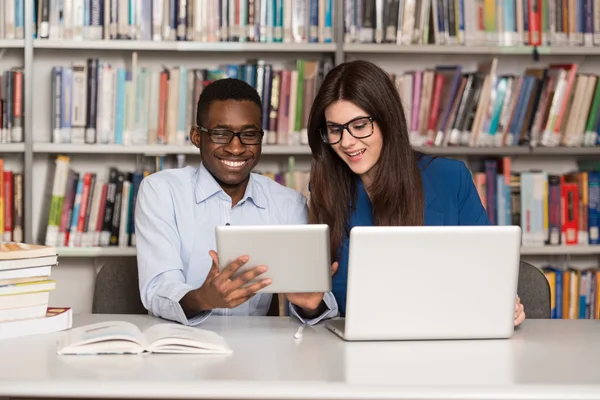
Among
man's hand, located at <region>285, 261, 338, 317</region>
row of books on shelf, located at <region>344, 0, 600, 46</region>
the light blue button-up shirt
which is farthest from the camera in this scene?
row of books on shelf, located at <region>344, 0, 600, 46</region>

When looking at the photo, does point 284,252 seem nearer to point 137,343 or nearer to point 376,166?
point 137,343

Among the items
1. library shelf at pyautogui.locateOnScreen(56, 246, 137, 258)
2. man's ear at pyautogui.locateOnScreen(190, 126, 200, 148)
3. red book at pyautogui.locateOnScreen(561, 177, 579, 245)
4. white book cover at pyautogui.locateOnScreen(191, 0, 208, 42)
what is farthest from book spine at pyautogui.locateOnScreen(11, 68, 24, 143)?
red book at pyautogui.locateOnScreen(561, 177, 579, 245)

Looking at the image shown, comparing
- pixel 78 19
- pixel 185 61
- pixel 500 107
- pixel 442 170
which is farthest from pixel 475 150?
pixel 78 19

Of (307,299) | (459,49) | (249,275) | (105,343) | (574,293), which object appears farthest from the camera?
(574,293)

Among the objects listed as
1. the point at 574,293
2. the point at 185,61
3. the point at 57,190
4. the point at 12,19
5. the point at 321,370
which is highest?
the point at 12,19

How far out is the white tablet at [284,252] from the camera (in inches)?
57.5

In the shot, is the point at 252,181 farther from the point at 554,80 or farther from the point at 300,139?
the point at 554,80

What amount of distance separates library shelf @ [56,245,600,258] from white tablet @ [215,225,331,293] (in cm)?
153

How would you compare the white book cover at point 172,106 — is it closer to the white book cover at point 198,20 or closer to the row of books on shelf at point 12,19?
the white book cover at point 198,20

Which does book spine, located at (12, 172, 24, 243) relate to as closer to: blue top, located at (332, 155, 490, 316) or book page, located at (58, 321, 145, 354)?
blue top, located at (332, 155, 490, 316)

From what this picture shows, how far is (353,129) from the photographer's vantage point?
199cm

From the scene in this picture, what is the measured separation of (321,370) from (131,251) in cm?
181

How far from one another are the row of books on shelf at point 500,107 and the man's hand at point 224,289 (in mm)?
1577

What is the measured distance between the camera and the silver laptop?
1447mm
